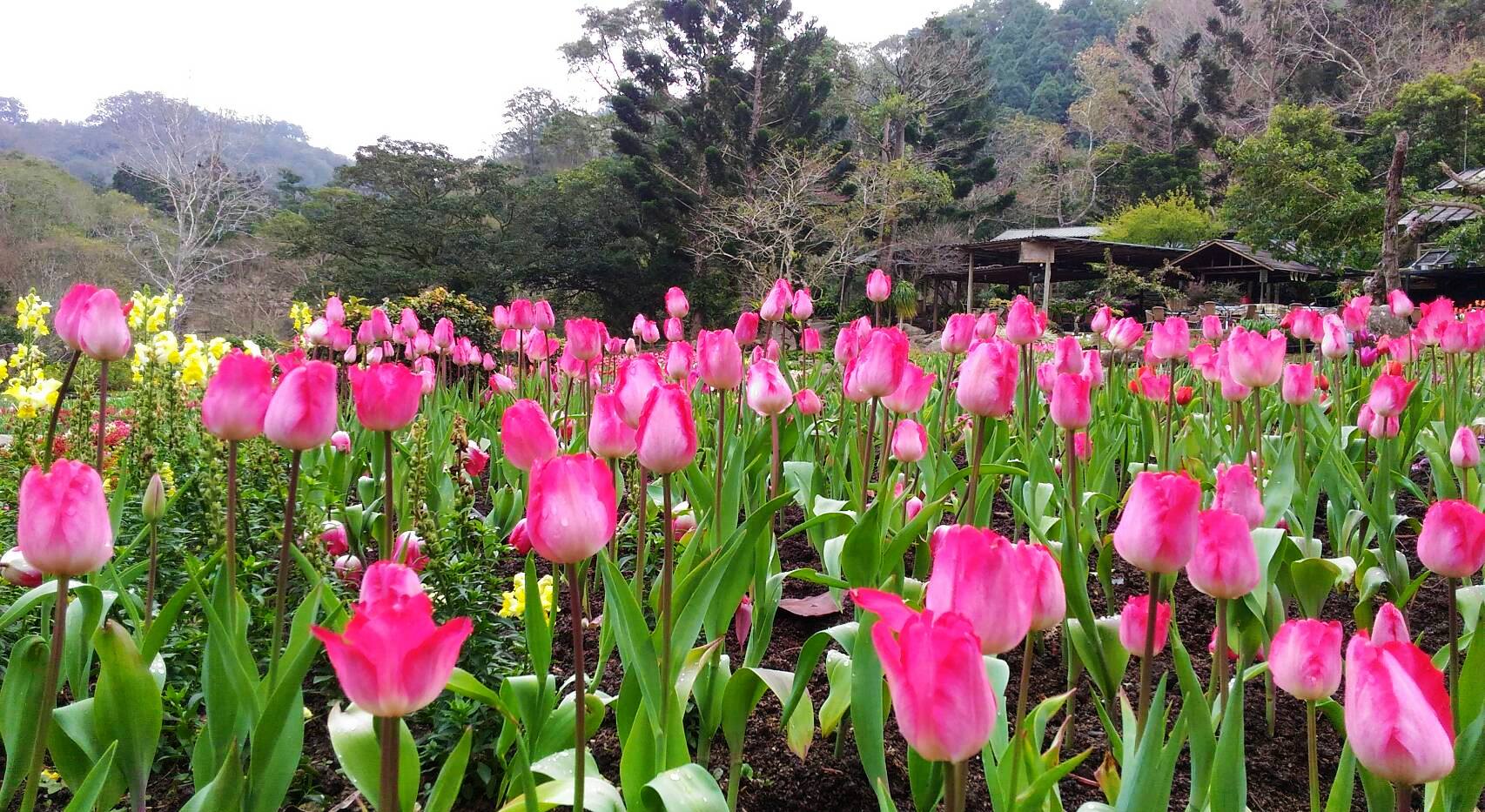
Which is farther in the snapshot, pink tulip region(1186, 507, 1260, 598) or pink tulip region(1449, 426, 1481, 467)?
pink tulip region(1449, 426, 1481, 467)

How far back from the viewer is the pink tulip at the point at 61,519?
2.59 ft

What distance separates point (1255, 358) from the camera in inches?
72.3

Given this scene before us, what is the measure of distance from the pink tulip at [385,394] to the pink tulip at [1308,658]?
1031mm

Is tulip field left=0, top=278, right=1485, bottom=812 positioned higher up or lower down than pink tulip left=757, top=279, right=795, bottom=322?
lower down

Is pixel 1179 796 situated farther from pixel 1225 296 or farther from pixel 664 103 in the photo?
pixel 664 103

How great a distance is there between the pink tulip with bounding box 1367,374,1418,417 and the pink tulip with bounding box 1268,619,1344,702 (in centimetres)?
143

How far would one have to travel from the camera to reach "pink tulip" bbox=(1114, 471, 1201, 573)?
2.88ft

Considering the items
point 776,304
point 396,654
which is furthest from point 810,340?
point 396,654

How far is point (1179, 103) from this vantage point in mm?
40188

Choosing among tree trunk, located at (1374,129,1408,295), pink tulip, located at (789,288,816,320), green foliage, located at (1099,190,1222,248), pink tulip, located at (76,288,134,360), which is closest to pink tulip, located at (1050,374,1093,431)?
pink tulip, located at (76,288,134,360)

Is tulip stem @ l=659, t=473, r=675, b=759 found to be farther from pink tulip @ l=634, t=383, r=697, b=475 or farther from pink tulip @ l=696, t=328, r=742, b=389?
pink tulip @ l=696, t=328, r=742, b=389

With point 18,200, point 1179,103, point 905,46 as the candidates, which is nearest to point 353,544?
point 18,200

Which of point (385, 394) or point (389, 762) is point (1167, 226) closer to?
point (385, 394)

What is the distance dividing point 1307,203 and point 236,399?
78.8 ft
